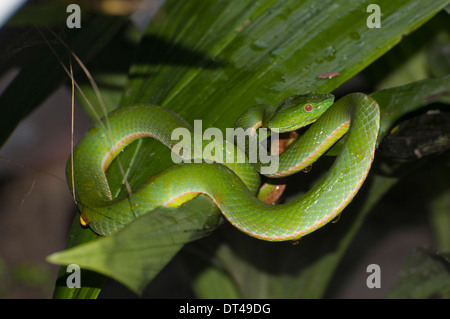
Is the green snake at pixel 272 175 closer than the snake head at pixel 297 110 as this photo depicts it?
Yes

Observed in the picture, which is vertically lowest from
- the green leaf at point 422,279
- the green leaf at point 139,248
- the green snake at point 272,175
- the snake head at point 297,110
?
the green leaf at point 139,248

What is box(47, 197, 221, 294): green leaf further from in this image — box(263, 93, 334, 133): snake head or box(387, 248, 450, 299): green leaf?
box(387, 248, 450, 299): green leaf

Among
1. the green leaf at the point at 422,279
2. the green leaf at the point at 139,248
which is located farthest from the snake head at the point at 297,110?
the green leaf at the point at 422,279

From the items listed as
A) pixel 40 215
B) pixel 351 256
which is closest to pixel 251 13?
pixel 351 256

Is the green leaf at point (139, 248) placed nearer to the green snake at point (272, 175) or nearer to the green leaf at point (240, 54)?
the green leaf at point (240, 54)

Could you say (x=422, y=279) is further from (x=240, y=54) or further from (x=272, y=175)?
(x=240, y=54)

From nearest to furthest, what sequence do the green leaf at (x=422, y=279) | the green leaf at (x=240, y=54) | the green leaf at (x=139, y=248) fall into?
the green leaf at (x=139, y=248)
the green leaf at (x=240, y=54)
the green leaf at (x=422, y=279)

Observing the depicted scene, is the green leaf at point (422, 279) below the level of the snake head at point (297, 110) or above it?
below

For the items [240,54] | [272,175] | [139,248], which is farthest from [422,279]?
[139,248]
